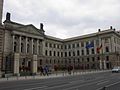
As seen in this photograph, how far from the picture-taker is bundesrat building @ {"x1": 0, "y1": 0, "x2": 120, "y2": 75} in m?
67.4

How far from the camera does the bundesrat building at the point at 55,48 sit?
221ft

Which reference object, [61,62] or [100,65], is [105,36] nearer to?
[100,65]

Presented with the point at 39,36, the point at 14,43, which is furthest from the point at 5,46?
the point at 39,36

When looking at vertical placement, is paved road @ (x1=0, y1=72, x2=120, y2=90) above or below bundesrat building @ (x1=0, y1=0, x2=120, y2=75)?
below

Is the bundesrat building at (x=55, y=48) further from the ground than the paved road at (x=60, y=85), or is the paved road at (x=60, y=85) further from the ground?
the bundesrat building at (x=55, y=48)

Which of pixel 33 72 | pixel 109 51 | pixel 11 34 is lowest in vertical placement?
pixel 33 72

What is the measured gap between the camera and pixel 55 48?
100062mm

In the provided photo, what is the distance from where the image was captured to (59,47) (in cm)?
10388

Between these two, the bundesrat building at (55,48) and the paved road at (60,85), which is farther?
the bundesrat building at (55,48)

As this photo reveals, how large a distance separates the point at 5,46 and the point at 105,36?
155 feet

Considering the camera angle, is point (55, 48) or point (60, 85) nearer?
point (60, 85)

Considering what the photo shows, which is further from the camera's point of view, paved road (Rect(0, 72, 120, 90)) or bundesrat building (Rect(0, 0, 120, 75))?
bundesrat building (Rect(0, 0, 120, 75))

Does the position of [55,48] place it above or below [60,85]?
above

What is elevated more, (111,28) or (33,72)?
(111,28)
